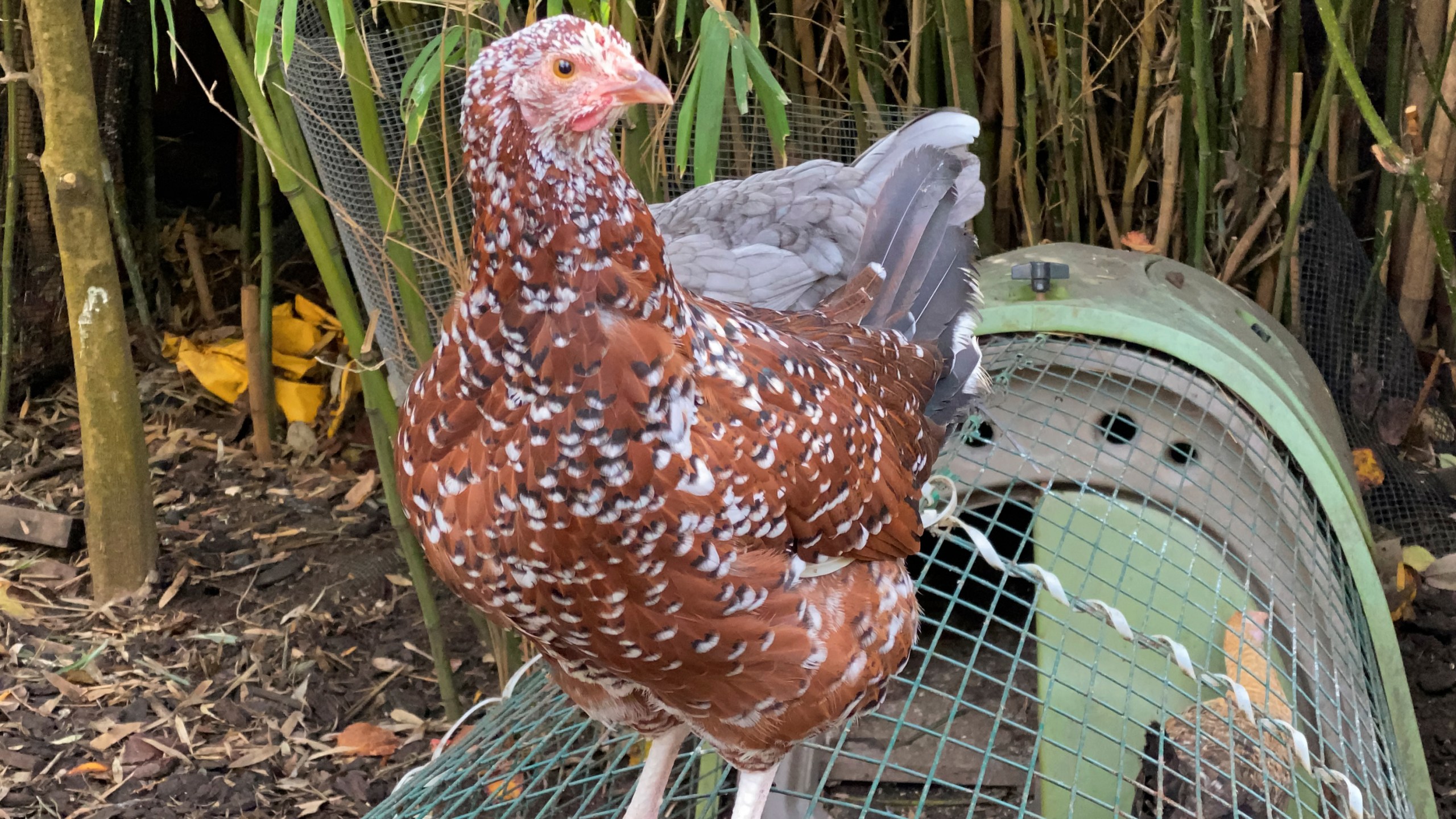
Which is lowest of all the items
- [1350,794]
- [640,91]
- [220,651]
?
[220,651]

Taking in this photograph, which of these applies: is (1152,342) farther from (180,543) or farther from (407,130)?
(180,543)

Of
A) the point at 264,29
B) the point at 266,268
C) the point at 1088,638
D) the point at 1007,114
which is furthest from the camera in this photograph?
the point at 266,268

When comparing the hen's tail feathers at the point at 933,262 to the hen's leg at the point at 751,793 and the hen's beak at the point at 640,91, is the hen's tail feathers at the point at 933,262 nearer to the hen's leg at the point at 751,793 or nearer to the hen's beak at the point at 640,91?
the hen's leg at the point at 751,793

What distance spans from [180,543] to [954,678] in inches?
71.8

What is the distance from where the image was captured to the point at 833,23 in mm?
2598

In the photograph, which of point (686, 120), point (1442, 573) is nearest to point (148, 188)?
point (686, 120)

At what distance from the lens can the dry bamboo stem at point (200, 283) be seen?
3471 mm

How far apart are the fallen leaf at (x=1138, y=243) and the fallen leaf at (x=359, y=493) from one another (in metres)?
1.96

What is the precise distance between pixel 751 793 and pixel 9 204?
2497mm

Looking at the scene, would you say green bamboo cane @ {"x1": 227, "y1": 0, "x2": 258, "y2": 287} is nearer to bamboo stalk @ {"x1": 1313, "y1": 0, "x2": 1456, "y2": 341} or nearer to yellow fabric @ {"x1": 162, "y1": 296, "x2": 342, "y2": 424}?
yellow fabric @ {"x1": 162, "y1": 296, "x2": 342, "y2": 424}

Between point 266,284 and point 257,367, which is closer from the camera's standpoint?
point 266,284

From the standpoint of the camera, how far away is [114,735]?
224cm

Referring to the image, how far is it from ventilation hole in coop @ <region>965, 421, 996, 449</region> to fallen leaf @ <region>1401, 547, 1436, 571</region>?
46.1 inches

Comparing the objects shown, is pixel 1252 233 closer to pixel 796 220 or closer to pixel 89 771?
pixel 796 220
